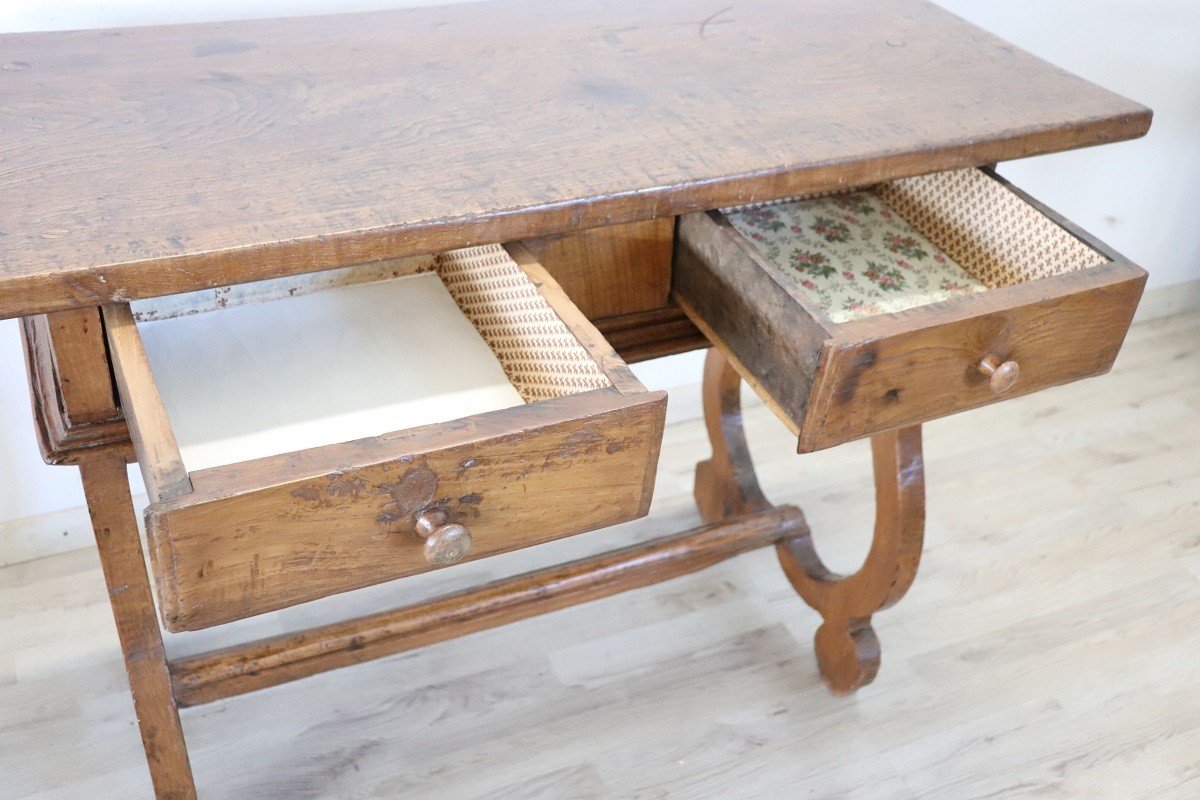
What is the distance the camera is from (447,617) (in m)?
1.25

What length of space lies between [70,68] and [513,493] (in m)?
0.62

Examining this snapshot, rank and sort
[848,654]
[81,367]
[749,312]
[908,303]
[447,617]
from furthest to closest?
[848,654] < [447,617] < [908,303] < [749,312] < [81,367]

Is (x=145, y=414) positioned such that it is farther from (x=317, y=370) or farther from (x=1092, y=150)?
(x=1092, y=150)

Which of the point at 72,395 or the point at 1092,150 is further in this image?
the point at 1092,150

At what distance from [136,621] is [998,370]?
32.5 inches

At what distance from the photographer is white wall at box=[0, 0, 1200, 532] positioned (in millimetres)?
1363

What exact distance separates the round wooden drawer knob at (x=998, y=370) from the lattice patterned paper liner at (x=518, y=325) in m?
0.35

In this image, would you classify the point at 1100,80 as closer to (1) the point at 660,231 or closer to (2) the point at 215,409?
(1) the point at 660,231

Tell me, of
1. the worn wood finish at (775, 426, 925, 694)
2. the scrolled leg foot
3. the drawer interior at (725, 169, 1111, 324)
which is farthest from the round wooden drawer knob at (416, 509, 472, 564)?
the scrolled leg foot

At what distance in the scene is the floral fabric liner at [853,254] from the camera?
44.9 inches

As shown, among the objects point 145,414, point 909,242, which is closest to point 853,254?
point 909,242

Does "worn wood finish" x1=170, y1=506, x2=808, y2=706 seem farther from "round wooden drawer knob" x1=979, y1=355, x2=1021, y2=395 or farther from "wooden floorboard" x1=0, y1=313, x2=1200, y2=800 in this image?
"round wooden drawer knob" x1=979, y1=355, x2=1021, y2=395

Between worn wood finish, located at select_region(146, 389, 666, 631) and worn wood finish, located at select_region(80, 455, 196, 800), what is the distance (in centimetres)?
28

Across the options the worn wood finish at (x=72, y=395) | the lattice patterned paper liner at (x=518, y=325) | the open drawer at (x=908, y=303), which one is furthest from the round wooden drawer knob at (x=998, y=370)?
the worn wood finish at (x=72, y=395)
